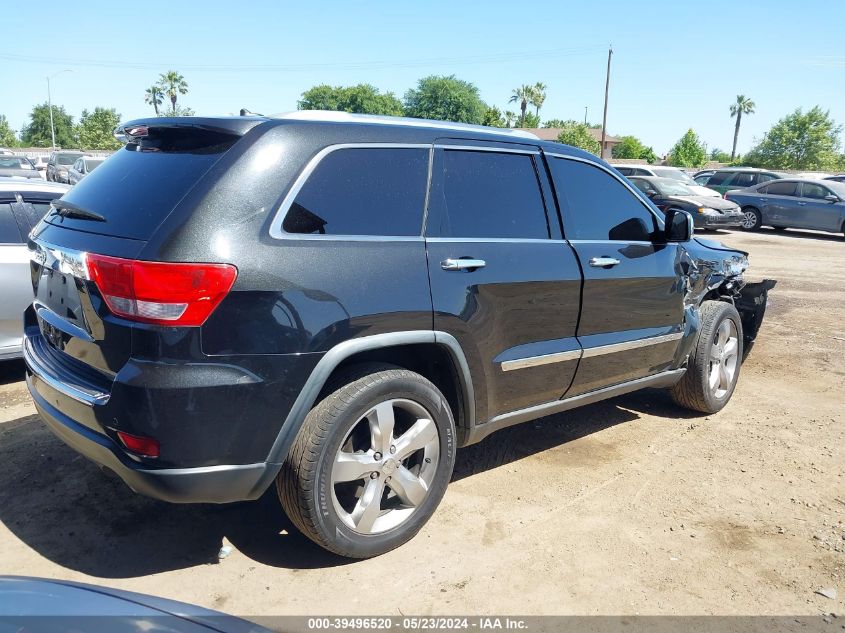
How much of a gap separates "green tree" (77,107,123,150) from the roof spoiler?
6921 cm

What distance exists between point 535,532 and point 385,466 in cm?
88

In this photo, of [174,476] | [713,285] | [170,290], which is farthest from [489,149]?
[713,285]

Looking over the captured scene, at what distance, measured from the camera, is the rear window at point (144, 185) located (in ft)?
8.99

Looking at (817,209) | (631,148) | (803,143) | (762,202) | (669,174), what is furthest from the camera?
(631,148)

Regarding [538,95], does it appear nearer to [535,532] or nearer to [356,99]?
[356,99]

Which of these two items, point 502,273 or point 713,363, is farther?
point 713,363

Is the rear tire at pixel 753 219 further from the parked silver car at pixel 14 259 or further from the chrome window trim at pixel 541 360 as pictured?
the parked silver car at pixel 14 259

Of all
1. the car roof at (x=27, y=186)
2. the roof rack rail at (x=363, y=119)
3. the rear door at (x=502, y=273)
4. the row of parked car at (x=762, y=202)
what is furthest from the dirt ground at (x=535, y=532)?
the row of parked car at (x=762, y=202)

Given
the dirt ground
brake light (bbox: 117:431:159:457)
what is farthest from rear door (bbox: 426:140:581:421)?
brake light (bbox: 117:431:159:457)

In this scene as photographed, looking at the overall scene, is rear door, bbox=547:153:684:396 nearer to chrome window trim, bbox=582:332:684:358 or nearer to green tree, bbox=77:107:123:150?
chrome window trim, bbox=582:332:684:358

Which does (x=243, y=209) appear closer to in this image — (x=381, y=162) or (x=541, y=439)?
(x=381, y=162)

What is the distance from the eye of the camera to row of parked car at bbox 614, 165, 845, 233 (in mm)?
18156

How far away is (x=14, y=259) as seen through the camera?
510cm

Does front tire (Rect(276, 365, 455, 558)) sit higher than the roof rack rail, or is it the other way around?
the roof rack rail
